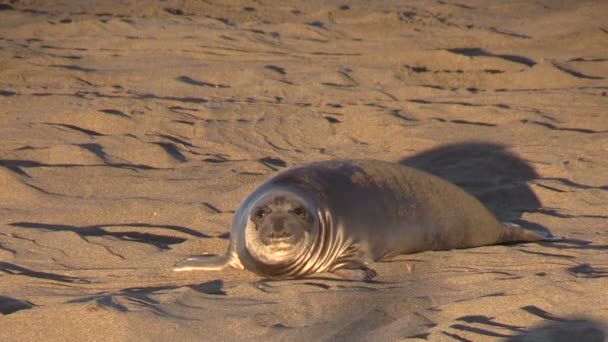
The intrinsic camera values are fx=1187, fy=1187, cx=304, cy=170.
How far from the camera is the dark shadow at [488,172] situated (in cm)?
632

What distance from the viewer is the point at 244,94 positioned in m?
8.54

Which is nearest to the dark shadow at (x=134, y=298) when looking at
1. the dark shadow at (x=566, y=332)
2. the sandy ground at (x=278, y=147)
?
the sandy ground at (x=278, y=147)

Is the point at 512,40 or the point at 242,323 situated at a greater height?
the point at 512,40

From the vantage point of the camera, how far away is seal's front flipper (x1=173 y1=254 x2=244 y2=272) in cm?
489

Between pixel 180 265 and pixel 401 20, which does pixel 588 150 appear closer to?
pixel 180 265

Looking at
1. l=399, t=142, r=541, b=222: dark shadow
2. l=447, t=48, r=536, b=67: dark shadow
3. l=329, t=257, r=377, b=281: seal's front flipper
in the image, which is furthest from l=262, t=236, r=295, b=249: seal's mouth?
l=447, t=48, r=536, b=67: dark shadow

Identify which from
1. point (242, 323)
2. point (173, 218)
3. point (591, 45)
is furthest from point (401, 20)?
point (242, 323)

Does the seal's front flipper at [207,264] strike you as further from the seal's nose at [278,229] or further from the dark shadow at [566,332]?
the dark shadow at [566,332]

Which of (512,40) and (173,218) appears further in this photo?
(512,40)

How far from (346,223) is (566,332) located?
135 cm

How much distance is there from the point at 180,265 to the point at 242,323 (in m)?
0.90

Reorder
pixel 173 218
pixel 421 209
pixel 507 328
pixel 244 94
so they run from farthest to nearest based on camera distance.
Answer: pixel 244 94 → pixel 173 218 → pixel 421 209 → pixel 507 328

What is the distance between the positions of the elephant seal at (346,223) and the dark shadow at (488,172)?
0.72 m

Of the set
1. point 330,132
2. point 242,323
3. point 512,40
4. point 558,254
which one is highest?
point 512,40
